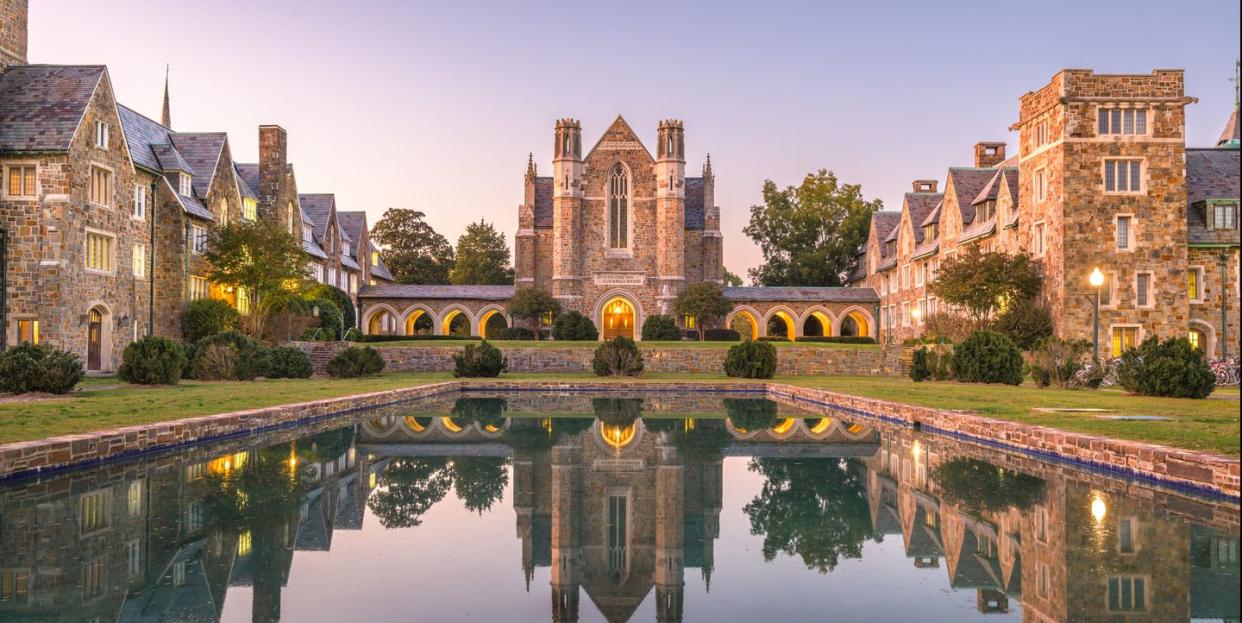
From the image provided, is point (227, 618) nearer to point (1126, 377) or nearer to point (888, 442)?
point (888, 442)

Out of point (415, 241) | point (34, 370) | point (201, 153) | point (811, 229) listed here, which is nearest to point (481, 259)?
point (415, 241)

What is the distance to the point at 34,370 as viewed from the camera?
692 inches

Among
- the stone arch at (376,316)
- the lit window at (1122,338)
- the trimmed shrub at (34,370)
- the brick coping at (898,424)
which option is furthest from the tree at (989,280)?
the stone arch at (376,316)

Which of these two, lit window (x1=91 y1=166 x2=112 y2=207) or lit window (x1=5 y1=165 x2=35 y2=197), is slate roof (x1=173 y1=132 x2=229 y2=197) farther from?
lit window (x1=5 y1=165 x2=35 y2=197)

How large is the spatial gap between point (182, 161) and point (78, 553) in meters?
28.6

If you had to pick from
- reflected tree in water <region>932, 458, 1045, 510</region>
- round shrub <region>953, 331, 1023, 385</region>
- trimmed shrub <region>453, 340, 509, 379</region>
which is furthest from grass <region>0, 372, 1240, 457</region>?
trimmed shrub <region>453, 340, 509, 379</region>

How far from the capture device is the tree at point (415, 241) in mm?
73625

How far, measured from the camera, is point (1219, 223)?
3338 centimetres

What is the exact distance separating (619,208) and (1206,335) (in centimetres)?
2932

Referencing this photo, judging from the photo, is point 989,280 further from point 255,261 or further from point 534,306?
point 255,261

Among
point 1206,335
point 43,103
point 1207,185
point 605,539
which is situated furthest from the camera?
point 1207,185

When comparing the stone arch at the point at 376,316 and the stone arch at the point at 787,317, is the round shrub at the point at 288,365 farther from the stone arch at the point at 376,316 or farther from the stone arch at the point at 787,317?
the stone arch at the point at 787,317

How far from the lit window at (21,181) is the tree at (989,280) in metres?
30.3

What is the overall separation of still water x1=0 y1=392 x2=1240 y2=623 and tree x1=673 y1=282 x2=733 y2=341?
114 feet
